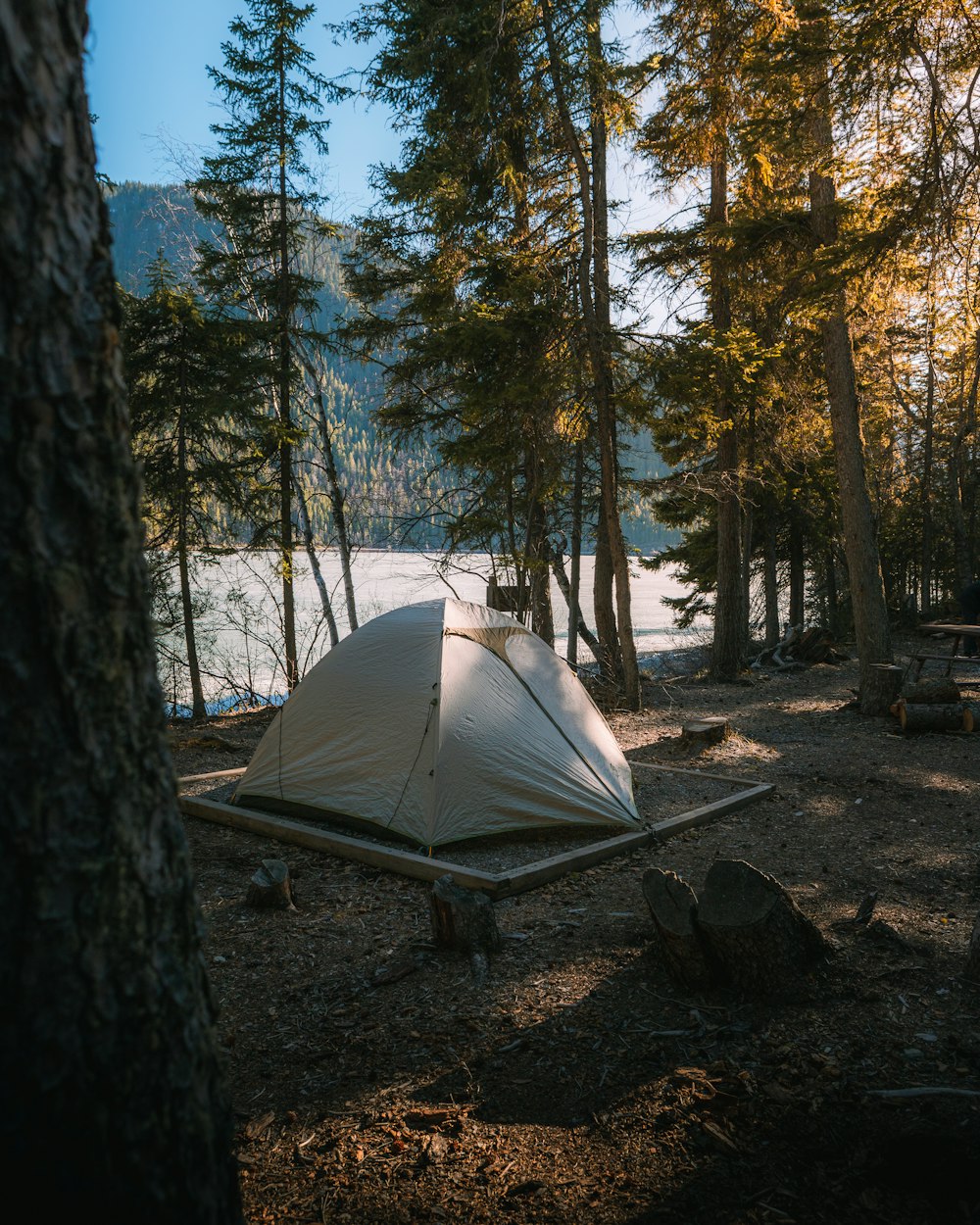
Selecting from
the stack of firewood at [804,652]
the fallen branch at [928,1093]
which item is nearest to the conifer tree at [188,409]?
the stack of firewood at [804,652]

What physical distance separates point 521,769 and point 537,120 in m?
10.2

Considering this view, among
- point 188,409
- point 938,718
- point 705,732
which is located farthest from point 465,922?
point 188,409

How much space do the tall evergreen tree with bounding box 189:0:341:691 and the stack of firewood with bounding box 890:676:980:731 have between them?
874cm

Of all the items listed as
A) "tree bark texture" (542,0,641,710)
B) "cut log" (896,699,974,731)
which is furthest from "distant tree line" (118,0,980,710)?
"cut log" (896,699,974,731)

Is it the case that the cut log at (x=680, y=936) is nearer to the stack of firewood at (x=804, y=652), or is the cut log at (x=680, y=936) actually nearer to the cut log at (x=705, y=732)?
the cut log at (x=705, y=732)

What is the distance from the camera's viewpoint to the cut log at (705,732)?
944cm

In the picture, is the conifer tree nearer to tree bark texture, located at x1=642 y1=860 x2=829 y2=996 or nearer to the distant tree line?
the distant tree line

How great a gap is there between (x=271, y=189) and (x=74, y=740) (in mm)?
13809

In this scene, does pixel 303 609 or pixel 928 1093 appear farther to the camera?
pixel 303 609

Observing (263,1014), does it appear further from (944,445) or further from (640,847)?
(944,445)

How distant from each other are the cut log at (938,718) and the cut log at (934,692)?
0.30m

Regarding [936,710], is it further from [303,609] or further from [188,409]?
[303,609]

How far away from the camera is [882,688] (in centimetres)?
1137

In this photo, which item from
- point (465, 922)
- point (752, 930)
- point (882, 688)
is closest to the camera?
point (752, 930)
